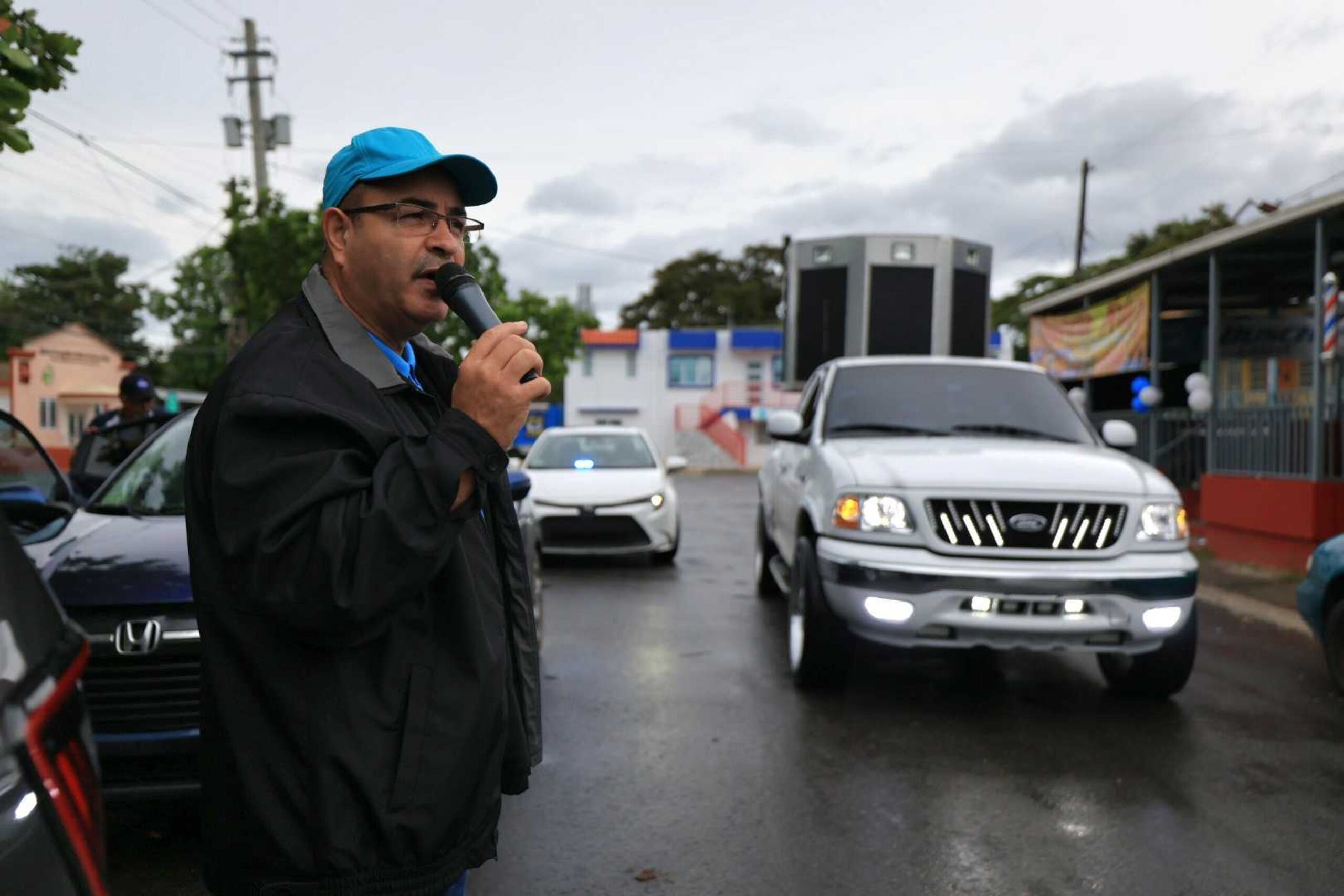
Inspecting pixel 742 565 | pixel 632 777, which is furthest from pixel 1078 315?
pixel 632 777

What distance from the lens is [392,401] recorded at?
181 centimetres

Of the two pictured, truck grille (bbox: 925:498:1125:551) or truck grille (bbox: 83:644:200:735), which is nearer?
truck grille (bbox: 83:644:200:735)

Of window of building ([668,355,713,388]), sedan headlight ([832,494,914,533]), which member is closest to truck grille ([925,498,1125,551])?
sedan headlight ([832,494,914,533])

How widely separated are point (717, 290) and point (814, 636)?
6528 centimetres

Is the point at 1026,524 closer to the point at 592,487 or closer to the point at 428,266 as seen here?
the point at 428,266

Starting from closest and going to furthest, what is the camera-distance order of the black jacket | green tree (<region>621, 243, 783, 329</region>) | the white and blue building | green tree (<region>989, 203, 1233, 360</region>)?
the black jacket → green tree (<region>989, 203, 1233, 360</region>) → the white and blue building → green tree (<region>621, 243, 783, 329</region>)

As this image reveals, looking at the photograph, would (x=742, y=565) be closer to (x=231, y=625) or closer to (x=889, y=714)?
(x=889, y=714)

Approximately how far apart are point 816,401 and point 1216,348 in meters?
7.65

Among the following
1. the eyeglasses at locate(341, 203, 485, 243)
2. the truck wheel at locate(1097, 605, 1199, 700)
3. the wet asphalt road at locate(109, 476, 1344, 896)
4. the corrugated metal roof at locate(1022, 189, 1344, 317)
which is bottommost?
the wet asphalt road at locate(109, 476, 1344, 896)

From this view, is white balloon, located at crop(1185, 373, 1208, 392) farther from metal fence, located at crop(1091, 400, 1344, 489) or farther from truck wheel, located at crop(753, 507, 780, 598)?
truck wheel, located at crop(753, 507, 780, 598)

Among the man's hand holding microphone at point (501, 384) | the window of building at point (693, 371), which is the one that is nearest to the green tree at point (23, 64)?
the man's hand holding microphone at point (501, 384)

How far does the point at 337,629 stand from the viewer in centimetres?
157

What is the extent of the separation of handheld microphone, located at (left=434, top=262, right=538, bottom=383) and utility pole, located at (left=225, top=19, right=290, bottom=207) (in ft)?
85.7

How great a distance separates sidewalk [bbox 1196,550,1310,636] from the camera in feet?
29.2
